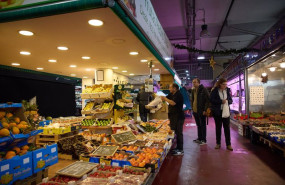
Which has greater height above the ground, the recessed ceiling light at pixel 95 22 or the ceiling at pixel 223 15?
the ceiling at pixel 223 15

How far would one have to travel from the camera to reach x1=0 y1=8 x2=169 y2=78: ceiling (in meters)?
2.68

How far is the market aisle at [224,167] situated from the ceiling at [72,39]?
8.73 ft

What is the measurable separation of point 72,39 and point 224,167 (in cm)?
404

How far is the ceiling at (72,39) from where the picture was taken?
2679 millimetres

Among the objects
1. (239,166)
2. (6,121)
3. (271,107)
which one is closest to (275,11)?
(271,107)

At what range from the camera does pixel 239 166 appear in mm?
4387

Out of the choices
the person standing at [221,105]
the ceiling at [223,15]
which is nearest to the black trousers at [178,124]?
the person standing at [221,105]

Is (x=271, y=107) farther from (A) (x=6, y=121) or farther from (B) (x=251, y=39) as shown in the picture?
(A) (x=6, y=121)

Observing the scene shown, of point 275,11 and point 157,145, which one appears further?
point 275,11

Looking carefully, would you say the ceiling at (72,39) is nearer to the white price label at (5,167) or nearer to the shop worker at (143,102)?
the white price label at (5,167)

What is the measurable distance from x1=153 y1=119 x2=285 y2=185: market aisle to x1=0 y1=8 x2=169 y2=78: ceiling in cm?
266

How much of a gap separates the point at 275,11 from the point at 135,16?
27.9ft

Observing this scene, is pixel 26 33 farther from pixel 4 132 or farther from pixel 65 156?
pixel 65 156

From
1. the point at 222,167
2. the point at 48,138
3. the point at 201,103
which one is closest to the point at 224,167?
the point at 222,167
